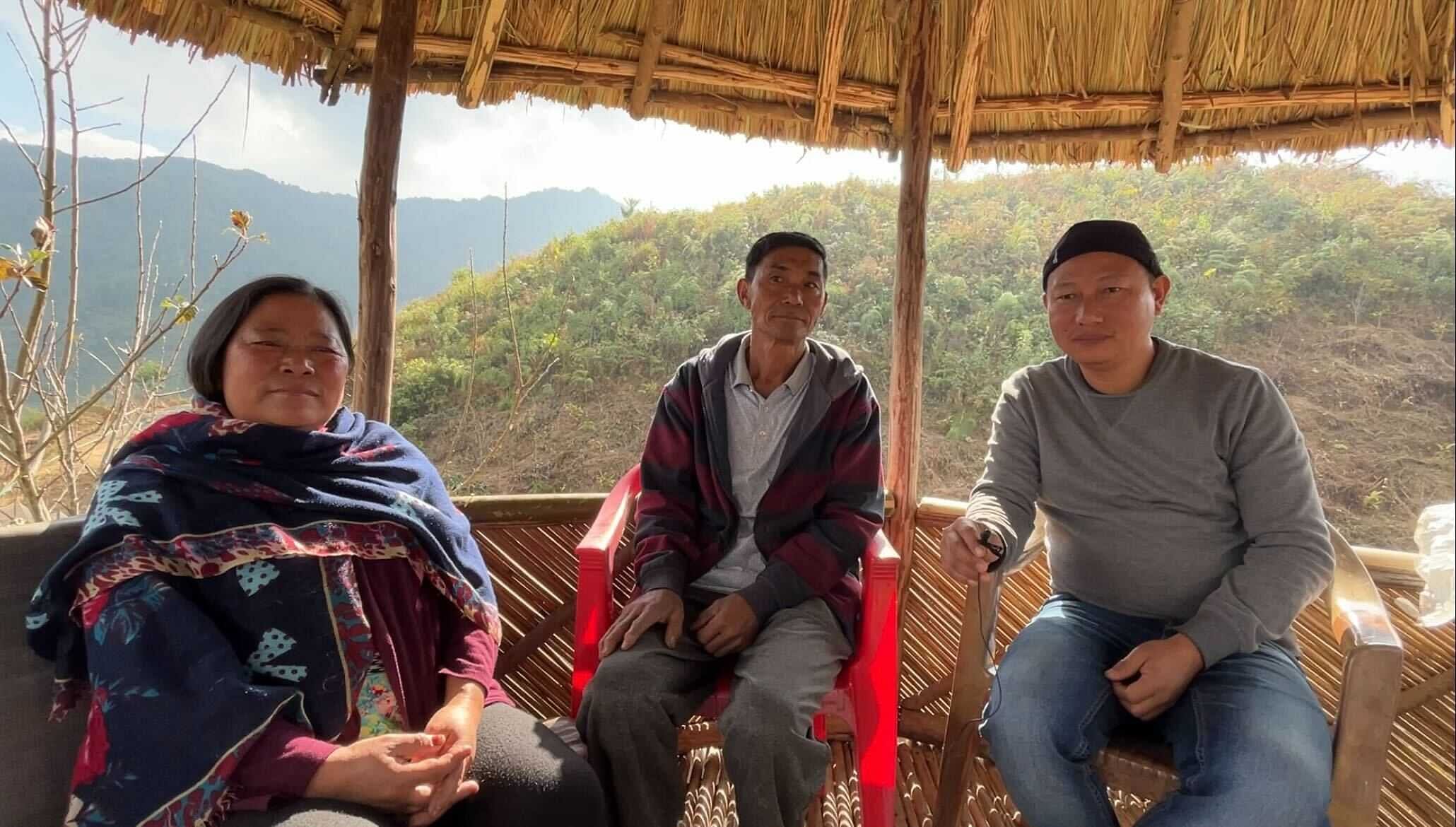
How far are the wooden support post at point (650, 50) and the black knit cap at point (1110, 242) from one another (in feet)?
5.29

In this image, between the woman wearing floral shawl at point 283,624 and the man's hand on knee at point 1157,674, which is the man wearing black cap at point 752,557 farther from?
the man's hand on knee at point 1157,674

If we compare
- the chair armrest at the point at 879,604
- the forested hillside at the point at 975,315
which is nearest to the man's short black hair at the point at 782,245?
the chair armrest at the point at 879,604

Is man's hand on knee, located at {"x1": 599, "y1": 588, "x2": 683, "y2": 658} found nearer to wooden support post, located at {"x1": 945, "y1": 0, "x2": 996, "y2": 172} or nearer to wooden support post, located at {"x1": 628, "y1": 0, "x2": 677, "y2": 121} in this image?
wooden support post, located at {"x1": 628, "y1": 0, "x2": 677, "y2": 121}

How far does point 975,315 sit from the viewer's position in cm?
682

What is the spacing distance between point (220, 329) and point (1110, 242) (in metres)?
1.78

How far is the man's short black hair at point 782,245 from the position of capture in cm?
199

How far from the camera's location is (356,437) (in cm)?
148

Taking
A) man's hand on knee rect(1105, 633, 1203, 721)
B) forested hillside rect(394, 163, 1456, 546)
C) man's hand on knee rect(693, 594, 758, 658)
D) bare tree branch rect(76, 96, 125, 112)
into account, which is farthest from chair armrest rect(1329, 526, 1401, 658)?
forested hillside rect(394, 163, 1456, 546)

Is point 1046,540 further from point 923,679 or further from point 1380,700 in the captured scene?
point 923,679

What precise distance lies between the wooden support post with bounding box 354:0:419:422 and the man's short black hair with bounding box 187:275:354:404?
0.84 metres

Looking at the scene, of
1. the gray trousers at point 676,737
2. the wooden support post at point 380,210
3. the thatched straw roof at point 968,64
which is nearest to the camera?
the gray trousers at point 676,737

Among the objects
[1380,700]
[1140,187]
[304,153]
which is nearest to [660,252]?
[304,153]

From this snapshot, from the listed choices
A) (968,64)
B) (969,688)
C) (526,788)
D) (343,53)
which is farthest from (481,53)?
(969,688)

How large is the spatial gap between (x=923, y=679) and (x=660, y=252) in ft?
18.2
